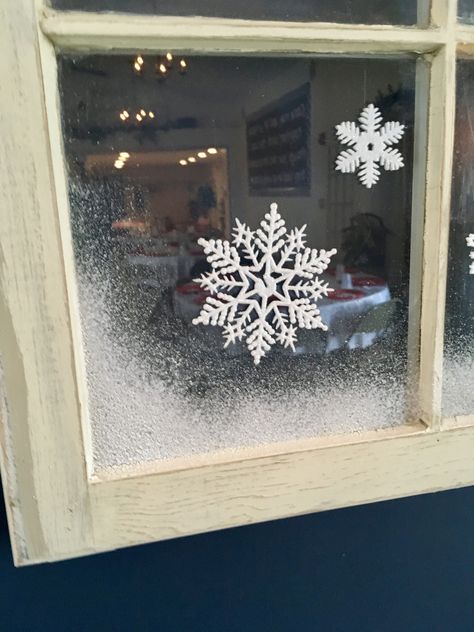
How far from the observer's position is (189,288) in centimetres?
51

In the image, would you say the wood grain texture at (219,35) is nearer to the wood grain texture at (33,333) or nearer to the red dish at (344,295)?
the wood grain texture at (33,333)

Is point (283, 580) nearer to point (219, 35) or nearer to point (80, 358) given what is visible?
point (80, 358)

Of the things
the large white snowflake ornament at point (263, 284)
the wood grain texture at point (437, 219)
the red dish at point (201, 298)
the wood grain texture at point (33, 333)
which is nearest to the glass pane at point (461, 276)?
the wood grain texture at point (437, 219)

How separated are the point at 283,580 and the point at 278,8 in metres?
0.62

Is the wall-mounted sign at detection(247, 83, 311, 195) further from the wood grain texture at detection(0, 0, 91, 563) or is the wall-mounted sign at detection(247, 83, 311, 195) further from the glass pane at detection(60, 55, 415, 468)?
the wood grain texture at detection(0, 0, 91, 563)

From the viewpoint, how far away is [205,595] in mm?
681

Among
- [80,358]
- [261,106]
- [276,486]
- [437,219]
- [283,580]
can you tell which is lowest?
[283,580]

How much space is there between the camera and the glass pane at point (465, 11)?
1.67 ft

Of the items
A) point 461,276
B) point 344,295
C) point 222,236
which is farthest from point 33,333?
point 461,276

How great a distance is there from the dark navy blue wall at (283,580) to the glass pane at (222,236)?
A: 0.20 metres

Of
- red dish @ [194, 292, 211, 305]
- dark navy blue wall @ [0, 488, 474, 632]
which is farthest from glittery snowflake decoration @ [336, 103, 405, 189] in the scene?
dark navy blue wall @ [0, 488, 474, 632]

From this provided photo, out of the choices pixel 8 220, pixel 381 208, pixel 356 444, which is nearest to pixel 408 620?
pixel 356 444

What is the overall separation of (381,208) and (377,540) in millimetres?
431

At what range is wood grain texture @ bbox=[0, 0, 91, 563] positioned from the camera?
0.42 metres
